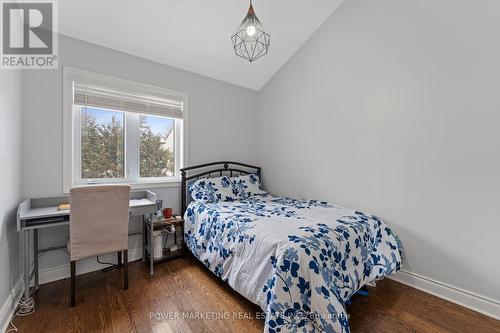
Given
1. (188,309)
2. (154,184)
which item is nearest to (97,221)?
(154,184)

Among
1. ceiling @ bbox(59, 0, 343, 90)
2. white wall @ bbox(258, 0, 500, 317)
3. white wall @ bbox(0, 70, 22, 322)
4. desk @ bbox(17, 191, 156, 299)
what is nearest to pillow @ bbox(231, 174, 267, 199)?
white wall @ bbox(258, 0, 500, 317)

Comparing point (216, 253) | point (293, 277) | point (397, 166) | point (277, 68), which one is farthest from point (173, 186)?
point (397, 166)

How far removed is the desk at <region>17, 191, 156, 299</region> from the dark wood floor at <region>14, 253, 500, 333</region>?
278mm

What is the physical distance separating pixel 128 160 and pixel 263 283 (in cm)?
204

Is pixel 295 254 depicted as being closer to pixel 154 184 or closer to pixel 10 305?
pixel 154 184

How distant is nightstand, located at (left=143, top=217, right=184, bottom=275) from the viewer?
2.38m

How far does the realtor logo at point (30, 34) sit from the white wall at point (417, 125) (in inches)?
107

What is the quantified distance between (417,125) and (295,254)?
170cm

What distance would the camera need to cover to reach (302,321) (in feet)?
4.37

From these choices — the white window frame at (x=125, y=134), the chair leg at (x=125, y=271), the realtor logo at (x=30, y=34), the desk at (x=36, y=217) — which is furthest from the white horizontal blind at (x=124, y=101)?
the chair leg at (x=125, y=271)

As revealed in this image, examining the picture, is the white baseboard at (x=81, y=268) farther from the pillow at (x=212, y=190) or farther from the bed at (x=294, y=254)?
the pillow at (x=212, y=190)

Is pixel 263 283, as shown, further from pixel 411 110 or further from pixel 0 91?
pixel 0 91

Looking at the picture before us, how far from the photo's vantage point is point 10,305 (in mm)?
1646

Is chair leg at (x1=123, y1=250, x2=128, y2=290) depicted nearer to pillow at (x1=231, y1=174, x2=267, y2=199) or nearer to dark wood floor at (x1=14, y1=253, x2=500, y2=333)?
dark wood floor at (x1=14, y1=253, x2=500, y2=333)
